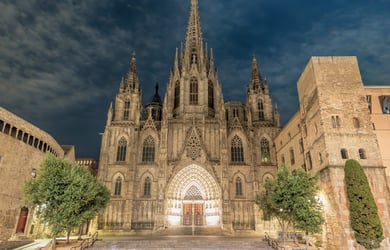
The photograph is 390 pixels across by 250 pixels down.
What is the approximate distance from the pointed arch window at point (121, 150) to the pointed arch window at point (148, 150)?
263cm

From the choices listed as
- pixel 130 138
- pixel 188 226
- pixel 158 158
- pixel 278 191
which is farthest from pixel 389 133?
pixel 130 138

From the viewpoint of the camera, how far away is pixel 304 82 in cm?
2367

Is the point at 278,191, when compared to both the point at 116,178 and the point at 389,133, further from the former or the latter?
the point at 116,178

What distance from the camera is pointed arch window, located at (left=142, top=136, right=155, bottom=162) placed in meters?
33.0

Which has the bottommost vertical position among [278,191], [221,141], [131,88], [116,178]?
[278,191]

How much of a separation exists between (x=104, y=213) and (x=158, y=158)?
9.09 m

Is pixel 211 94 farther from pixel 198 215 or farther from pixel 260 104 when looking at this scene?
pixel 198 215

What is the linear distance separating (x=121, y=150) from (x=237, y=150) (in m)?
15.5

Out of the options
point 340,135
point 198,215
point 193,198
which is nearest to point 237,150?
point 193,198

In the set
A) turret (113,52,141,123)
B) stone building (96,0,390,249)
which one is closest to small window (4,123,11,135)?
stone building (96,0,390,249)

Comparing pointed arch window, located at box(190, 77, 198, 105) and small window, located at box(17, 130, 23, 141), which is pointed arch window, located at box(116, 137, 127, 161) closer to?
pointed arch window, located at box(190, 77, 198, 105)

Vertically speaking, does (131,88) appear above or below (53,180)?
above

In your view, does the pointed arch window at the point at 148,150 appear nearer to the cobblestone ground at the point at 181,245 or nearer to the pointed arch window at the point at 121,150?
the pointed arch window at the point at 121,150

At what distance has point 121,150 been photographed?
33.7 meters
